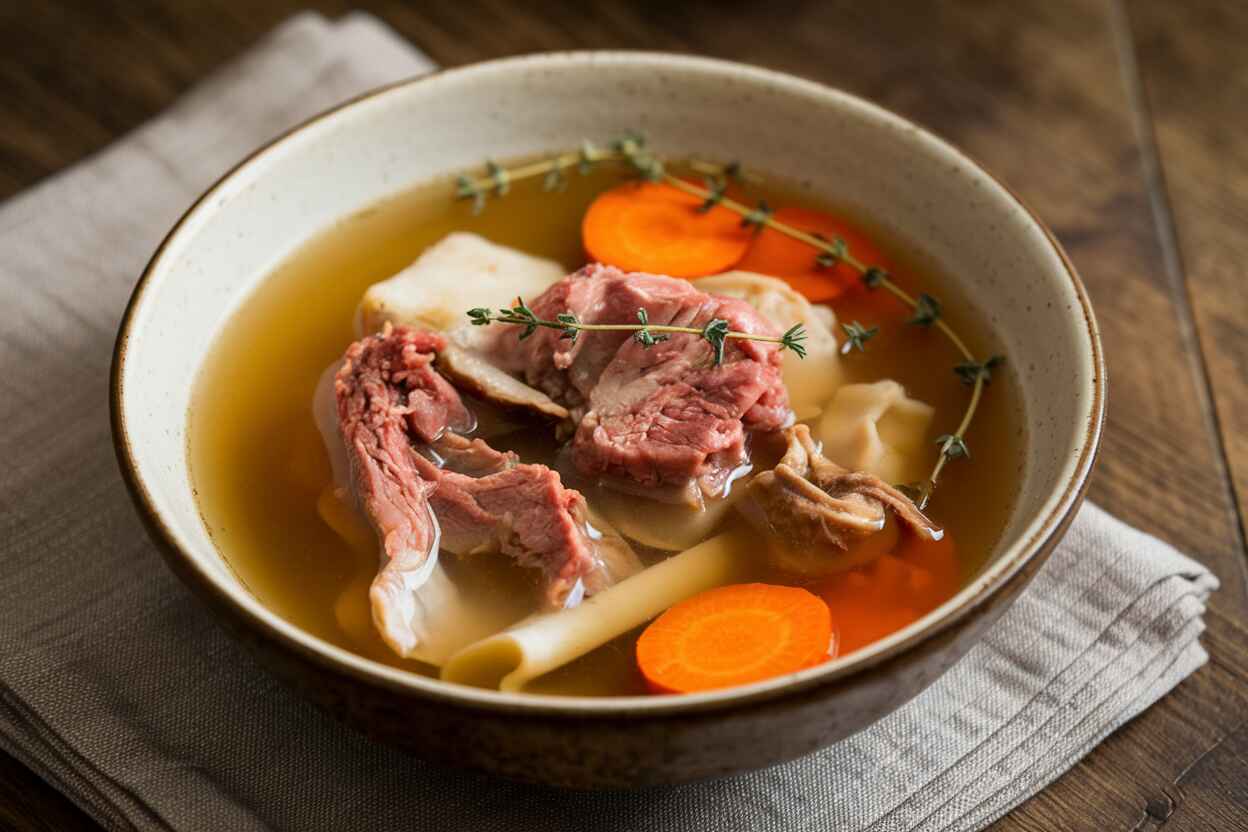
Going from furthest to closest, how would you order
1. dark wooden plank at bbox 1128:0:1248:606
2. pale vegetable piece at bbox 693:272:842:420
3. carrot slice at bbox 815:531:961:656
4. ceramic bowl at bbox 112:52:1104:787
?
dark wooden plank at bbox 1128:0:1248:606
pale vegetable piece at bbox 693:272:842:420
carrot slice at bbox 815:531:961:656
ceramic bowl at bbox 112:52:1104:787

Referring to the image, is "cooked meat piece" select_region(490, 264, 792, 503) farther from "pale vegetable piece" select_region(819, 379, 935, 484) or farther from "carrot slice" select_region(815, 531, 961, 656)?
"carrot slice" select_region(815, 531, 961, 656)

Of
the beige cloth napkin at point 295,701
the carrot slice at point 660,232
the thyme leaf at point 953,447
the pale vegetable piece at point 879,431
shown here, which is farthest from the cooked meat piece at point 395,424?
the thyme leaf at point 953,447

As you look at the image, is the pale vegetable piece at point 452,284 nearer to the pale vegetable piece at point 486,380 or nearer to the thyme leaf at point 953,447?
the pale vegetable piece at point 486,380

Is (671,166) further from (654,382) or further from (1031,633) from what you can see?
(1031,633)

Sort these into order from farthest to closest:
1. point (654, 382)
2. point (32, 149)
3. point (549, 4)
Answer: point (549, 4) < point (32, 149) < point (654, 382)

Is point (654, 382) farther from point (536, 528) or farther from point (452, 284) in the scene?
point (452, 284)

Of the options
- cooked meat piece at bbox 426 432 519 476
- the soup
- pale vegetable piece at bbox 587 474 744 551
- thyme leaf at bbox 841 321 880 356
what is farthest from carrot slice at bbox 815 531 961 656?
cooked meat piece at bbox 426 432 519 476

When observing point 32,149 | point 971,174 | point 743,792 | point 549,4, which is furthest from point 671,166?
point 32,149
